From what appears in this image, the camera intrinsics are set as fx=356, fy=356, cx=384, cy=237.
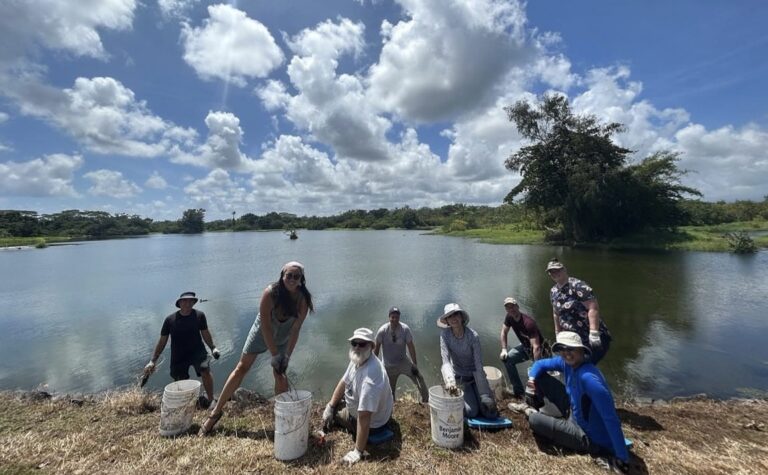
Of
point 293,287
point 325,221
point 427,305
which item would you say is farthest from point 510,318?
point 325,221

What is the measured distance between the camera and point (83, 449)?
396 cm

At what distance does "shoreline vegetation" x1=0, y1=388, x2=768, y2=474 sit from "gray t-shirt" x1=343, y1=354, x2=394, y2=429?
1.12ft

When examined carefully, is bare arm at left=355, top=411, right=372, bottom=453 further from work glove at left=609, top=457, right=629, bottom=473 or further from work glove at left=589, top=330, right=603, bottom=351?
work glove at left=589, top=330, right=603, bottom=351

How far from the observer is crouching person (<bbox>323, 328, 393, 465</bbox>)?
3.70 meters

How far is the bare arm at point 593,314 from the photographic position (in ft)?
15.2

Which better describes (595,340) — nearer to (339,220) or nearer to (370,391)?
(370,391)

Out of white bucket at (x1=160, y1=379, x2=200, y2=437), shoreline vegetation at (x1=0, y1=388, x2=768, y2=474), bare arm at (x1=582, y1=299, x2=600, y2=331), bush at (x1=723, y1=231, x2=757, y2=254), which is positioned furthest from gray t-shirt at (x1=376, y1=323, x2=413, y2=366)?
bush at (x1=723, y1=231, x2=757, y2=254)

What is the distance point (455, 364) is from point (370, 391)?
5.22ft

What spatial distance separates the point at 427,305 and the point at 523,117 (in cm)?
3095

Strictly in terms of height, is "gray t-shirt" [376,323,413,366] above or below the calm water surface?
above

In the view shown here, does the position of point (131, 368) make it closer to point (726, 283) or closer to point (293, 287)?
point (293, 287)

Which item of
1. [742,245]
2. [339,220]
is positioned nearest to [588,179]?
[742,245]

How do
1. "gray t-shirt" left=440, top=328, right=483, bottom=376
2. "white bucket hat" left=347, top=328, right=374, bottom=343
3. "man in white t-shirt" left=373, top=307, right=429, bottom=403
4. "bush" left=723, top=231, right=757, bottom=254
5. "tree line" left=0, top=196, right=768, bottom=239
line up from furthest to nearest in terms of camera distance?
1. "tree line" left=0, top=196, right=768, bottom=239
2. "bush" left=723, top=231, right=757, bottom=254
3. "man in white t-shirt" left=373, top=307, right=429, bottom=403
4. "gray t-shirt" left=440, top=328, right=483, bottom=376
5. "white bucket hat" left=347, top=328, right=374, bottom=343

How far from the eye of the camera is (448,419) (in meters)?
3.89
